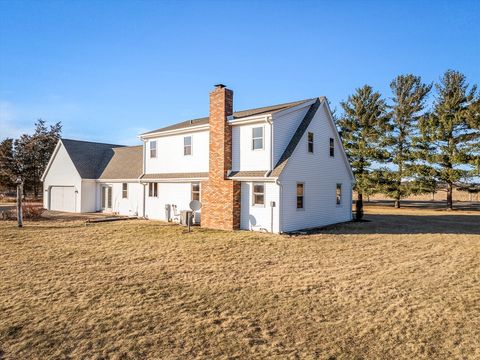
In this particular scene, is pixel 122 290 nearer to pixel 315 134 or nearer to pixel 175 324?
pixel 175 324

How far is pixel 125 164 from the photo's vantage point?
28.3 meters

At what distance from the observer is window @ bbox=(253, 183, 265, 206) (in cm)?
1784

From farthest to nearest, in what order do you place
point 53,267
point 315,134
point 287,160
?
point 315,134
point 287,160
point 53,267

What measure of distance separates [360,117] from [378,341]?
1457 inches

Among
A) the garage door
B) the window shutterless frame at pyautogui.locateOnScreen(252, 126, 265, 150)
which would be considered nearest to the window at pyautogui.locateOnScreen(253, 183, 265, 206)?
the window shutterless frame at pyautogui.locateOnScreen(252, 126, 265, 150)

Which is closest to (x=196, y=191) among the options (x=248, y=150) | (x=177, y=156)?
(x=177, y=156)

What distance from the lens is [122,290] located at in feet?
26.6

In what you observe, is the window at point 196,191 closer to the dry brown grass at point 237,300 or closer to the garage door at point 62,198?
the dry brown grass at point 237,300

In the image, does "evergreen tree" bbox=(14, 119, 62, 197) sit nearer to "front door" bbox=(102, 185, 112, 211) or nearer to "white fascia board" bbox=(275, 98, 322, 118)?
"front door" bbox=(102, 185, 112, 211)

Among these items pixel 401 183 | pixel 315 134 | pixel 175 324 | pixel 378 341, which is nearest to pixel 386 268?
pixel 378 341

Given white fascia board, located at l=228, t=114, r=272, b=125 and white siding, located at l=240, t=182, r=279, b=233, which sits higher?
white fascia board, located at l=228, t=114, r=272, b=125

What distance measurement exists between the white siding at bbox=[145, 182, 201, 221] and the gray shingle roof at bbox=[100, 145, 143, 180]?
3.02 m

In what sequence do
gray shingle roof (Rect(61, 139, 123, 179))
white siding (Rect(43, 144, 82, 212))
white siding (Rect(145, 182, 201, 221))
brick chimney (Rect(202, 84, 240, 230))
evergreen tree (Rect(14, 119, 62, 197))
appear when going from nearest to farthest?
brick chimney (Rect(202, 84, 240, 230)) → white siding (Rect(145, 182, 201, 221)) → white siding (Rect(43, 144, 82, 212)) → gray shingle roof (Rect(61, 139, 123, 179)) → evergreen tree (Rect(14, 119, 62, 197))

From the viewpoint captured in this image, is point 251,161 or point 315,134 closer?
point 251,161
